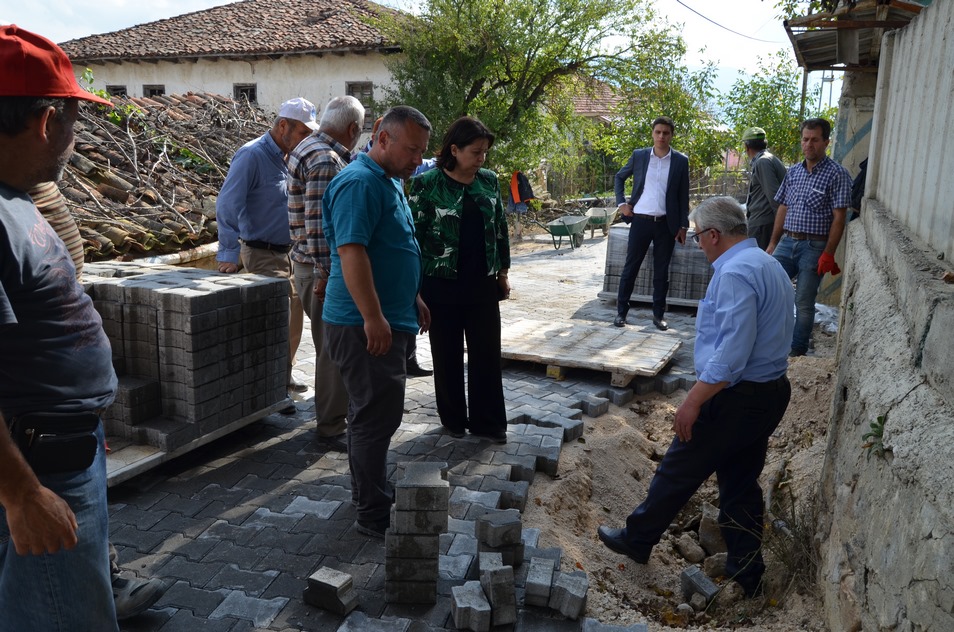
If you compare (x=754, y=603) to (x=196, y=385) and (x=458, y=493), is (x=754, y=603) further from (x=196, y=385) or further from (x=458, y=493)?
(x=196, y=385)

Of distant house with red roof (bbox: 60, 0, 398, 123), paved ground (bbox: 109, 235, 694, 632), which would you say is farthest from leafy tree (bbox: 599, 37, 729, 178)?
paved ground (bbox: 109, 235, 694, 632)

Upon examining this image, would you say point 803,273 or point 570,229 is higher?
point 803,273

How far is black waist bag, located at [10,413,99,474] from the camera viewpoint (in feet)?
6.24

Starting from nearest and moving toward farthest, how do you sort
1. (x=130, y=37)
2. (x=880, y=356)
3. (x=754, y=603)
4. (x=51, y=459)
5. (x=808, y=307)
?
(x=51, y=459) → (x=880, y=356) → (x=754, y=603) → (x=808, y=307) → (x=130, y=37)

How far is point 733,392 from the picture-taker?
3.52 m

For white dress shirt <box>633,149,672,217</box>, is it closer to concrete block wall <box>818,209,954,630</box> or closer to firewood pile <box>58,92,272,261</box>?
concrete block wall <box>818,209,954,630</box>

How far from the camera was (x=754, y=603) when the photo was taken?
140 inches

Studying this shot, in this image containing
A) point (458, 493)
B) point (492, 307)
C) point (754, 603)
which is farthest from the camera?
point (492, 307)

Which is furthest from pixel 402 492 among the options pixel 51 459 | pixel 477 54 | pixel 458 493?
pixel 477 54

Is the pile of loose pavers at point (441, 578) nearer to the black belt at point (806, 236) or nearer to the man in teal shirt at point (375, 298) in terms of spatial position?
the man in teal shirt at point (375, 298)

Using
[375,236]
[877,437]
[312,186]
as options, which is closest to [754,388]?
[877,437]

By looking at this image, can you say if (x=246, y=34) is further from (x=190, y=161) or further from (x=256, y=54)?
(x=190, y=161)

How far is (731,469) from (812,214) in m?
3.73

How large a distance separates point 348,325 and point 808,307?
4.92 meters
